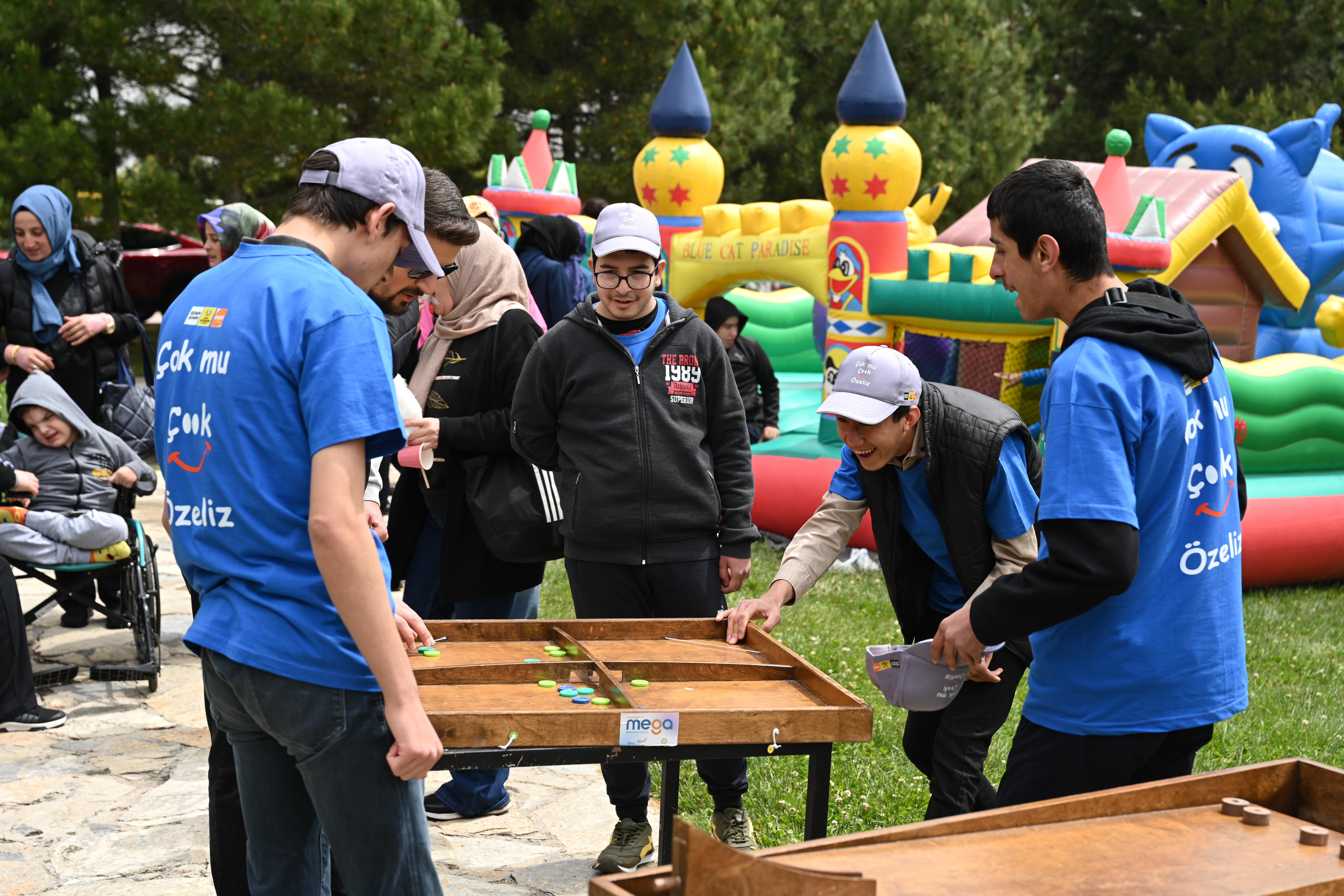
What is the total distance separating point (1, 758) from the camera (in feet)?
16.3

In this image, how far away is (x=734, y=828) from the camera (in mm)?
4082

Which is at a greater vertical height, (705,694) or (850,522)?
(850,522)

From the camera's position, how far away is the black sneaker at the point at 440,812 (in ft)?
14.6

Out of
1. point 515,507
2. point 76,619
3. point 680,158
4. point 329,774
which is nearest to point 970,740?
point 515,507

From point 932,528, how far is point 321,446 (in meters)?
1.87

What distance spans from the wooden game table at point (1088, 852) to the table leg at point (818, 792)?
2.12 feet

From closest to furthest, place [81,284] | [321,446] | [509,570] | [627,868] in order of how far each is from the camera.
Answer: [321,446]
[627,868]
[509,570]
[81,284]

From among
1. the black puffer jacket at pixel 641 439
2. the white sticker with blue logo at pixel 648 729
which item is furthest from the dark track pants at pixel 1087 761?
the black puffer jacket at pixel 641 439

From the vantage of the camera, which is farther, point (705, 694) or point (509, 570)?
point (509, 570)

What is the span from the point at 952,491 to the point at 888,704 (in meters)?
1.22

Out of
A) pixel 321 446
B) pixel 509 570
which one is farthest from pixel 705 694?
pixel 509 570

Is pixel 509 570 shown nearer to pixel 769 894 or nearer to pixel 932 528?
pixel 932 528

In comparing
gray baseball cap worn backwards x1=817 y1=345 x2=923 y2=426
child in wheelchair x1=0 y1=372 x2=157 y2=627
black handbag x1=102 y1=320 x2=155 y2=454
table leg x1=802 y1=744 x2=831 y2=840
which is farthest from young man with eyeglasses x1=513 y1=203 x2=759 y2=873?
black handbag x1=102 y1=320 x2=155 y2=454

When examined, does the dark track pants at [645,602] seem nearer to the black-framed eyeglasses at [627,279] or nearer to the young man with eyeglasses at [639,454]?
the young man with eyeglasses at [639,454]
